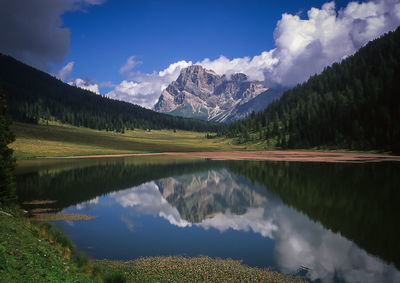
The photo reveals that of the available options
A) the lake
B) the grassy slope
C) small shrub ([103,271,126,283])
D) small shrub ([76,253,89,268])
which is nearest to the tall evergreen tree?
the lake

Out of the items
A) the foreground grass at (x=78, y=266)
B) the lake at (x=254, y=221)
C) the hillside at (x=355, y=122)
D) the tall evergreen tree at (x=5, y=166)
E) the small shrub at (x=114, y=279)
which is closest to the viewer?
the foreground grass at (x=78, y=266)

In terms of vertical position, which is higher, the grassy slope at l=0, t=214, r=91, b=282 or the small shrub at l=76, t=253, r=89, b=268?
the grassy slope at l=0, t=214, r=91, b=282

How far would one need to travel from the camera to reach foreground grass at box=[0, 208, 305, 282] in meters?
10.5

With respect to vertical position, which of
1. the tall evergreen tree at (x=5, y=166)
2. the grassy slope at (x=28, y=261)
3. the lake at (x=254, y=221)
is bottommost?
the lake at (x=254, y=221)

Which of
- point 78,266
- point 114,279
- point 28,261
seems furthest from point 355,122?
point 28,261

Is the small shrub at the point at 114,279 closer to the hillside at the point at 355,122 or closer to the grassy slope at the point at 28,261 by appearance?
the grassy slope at the point at 28,261

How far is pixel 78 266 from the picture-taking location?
13.9 m

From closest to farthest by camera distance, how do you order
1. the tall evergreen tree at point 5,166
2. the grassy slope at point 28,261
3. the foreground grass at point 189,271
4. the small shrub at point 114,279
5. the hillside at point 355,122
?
1. the grassy slope at point 28,261
2. the small shrub at point 114,279
3. the foreground grass at point 189,271
4. the tall evergreen tree at point 5,166
5. the hillside at point 355,122

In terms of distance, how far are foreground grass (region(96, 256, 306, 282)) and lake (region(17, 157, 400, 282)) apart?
1.33m

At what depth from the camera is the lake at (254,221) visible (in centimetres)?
1841

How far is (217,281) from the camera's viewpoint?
14961 millimetres

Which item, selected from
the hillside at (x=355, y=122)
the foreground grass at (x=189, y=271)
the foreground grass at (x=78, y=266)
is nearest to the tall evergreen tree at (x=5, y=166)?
the foreground grass at (x=78, y=266)

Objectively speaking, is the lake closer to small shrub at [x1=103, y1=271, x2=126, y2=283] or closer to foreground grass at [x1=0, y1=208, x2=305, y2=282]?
foreground grass at [x1=0, y1=208, x2=305, y2=282]

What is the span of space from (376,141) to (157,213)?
110 meters
